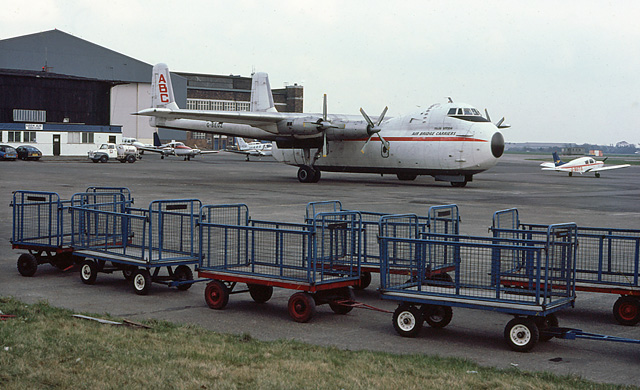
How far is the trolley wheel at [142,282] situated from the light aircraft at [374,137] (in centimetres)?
2740

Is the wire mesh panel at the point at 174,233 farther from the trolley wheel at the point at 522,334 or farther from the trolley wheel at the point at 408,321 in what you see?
the trolley wheel at the point at 522,334

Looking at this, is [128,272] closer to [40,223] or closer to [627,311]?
[40,223]

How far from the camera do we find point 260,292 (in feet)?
34.3

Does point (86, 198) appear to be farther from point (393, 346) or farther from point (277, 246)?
point (393, 346)

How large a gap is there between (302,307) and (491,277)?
8.17ft

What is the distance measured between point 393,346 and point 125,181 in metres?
30.7

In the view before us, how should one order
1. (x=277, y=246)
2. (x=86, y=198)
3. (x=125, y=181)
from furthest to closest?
(x=125, y=181) → (x=86, y=198) → (x=277, y=246)

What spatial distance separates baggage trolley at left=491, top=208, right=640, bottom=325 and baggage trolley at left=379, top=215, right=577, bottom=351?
36 cm

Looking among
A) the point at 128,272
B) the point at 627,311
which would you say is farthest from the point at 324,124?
the point at 627,311

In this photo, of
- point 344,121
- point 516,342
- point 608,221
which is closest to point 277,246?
point 516,342

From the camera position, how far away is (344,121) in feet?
135

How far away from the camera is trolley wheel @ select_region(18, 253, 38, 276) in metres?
11.9

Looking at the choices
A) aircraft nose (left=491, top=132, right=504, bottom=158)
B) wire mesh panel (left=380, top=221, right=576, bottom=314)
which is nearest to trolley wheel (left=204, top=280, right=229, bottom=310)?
wire mesh panel (left=380, top=221, right=576, bottom=314)

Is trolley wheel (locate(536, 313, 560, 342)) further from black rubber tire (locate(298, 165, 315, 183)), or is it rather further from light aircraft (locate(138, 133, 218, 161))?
light aircraft (locate(138, 133, 218, 161))
